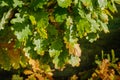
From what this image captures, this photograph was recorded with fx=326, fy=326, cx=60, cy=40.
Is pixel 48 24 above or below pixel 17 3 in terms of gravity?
below

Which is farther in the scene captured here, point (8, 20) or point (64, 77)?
point (64, 77)

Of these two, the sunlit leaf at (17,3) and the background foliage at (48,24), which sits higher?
the sunlit leaf at (17,3)

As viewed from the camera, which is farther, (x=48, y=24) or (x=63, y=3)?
(x=48, y=24)

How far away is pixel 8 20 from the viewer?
2439 mm

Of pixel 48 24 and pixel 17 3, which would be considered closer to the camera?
pixel 17 3

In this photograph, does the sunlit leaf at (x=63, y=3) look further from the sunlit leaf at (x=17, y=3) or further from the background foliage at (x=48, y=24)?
the sunlit leaf at (x=17, y=3)

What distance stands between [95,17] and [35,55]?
563 millimetres

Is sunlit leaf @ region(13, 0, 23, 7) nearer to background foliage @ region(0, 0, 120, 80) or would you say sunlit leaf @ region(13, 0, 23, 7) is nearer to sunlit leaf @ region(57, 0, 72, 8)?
background foliage @ region(0, 0, 120, 80)

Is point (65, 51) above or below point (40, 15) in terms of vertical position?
below

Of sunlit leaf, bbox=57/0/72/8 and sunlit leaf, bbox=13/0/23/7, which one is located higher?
sunlit leaf, bbox=13/0/23/7

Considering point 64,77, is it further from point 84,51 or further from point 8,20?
point 8,20

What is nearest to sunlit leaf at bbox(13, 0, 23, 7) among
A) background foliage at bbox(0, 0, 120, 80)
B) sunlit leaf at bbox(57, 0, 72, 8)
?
background foliage at bbox(0, 0, 120, 80)

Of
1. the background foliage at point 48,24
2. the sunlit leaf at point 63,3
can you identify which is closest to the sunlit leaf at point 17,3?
the background foliage at point 48,24

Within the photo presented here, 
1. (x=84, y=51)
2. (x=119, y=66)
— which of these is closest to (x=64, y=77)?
(x=84, y=51)
